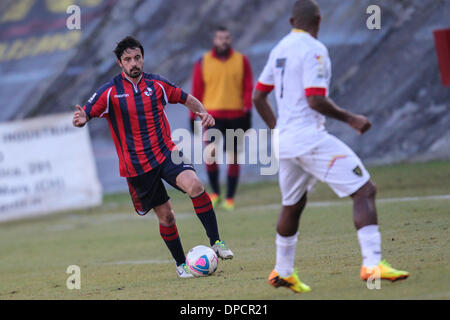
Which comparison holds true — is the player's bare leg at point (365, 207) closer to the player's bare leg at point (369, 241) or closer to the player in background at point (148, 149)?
the player's bare leg at point (369, 241)

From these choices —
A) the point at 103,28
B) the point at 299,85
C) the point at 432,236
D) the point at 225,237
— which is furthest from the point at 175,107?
the point at 299,85

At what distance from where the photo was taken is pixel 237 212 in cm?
1198

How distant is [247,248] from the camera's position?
858cm

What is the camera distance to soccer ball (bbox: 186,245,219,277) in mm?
6902

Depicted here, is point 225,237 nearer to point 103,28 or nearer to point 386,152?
point 386,152

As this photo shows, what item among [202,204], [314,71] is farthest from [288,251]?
[202,204]

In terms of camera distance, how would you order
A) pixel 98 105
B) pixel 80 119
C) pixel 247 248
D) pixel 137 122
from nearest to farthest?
pixel 80 119
pixel 98 105
pixel 137 122
pixel 247 248

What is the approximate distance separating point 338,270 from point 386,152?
7.75 m

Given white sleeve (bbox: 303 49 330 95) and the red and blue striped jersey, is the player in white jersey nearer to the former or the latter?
white sleeve (bbox: 303 49 330 95)

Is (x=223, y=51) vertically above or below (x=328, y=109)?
above

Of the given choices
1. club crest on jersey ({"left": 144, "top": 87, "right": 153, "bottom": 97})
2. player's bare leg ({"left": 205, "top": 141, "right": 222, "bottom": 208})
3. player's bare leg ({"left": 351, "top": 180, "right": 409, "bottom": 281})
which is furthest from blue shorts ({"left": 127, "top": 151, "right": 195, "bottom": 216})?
player's bare leg ({"left": 205, "top": 141, "right": 222, "bottom": 208})

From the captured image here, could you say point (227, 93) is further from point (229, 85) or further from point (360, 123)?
point (360, 123)

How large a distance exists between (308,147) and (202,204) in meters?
2.01

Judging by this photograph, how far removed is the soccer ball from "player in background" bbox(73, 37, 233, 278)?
18 cm
